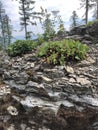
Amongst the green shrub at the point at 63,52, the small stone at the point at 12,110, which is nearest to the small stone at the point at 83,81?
the green shrub at the point at 63,52

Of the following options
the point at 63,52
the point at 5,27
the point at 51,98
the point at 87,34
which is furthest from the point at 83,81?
the point at 5,27

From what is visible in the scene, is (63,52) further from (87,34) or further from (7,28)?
(7,28)

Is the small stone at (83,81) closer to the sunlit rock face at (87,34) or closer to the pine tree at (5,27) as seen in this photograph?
the sunlit rock face at (87,34)

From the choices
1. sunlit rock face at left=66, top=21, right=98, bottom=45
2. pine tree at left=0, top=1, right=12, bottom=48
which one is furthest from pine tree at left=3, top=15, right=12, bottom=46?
sunlit rock face at left=66, top=21, right=98, bottom=45

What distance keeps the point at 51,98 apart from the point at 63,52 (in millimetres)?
2099

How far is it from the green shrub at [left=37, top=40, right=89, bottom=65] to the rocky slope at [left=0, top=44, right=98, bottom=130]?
27 cm

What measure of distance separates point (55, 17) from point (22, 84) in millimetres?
3578

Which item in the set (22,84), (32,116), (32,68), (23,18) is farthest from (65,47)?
(23,18)

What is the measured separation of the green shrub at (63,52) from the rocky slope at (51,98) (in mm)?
270

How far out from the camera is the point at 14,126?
7.40 m

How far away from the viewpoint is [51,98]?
7.76m

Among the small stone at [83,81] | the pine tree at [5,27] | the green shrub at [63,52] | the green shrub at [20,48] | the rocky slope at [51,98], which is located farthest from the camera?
the pine tree at [5,27]

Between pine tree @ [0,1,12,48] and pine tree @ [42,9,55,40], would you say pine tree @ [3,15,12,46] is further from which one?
pine tree @ [42,9,55,40]

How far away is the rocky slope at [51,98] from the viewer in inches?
290
